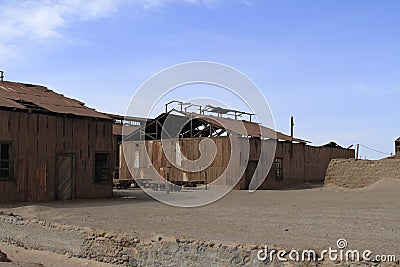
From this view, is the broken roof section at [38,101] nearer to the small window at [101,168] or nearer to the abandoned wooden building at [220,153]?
the small window at [101,168]

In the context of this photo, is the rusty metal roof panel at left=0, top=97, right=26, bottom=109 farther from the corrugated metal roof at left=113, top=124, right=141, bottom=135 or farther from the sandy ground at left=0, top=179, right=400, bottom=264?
the corrugated metal roof at left=113, top=124, right=141, bottom=135

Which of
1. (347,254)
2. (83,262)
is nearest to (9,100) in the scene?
(83,262)

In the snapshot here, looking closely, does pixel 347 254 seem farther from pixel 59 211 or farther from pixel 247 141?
pixel 247 141

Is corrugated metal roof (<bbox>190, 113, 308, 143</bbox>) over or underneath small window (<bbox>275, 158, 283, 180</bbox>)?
over

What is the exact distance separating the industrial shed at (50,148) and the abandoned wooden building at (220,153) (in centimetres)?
804

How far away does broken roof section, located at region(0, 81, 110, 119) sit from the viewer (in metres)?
21.7

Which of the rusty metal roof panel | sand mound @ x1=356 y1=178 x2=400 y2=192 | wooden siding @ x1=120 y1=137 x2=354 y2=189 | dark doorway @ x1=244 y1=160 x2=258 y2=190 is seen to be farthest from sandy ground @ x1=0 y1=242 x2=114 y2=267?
dark doorway @ x1=244 y1=160 x2=258 y2=190

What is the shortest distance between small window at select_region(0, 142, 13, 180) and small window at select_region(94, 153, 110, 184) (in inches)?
196

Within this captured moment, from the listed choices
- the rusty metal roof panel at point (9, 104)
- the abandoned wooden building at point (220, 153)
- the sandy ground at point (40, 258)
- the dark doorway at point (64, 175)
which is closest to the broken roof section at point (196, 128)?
the abandoned wooden building at point (220, 153)

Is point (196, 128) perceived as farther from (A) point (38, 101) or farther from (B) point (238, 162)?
(A) point (38, 101)

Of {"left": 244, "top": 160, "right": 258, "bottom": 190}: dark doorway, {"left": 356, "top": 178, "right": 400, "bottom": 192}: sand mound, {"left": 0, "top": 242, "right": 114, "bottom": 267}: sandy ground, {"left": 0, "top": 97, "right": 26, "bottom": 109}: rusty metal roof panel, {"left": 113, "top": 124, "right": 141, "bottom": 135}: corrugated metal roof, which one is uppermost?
{"left": 113, "top": 124, "right": 141, "bottom": 135}: corrugated metal roof

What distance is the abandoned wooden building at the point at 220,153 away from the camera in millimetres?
33156

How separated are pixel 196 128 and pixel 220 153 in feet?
15.9

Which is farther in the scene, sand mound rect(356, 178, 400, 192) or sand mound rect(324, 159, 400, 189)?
sand mound rect(324, 159, 400, 189)
